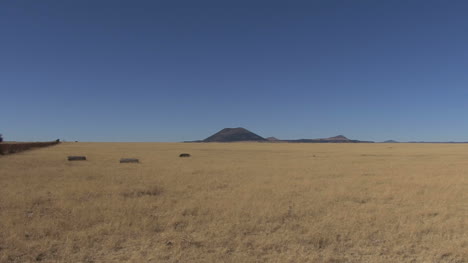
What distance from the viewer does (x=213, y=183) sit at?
56.0 ft

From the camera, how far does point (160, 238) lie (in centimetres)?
798

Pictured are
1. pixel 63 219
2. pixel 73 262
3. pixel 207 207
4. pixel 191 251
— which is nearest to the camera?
pixel 73 262

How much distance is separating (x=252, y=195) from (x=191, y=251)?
21.8 feet

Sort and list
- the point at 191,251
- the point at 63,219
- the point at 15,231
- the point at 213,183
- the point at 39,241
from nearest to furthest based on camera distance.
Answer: the point at 191,251, the point at 39,241, the point at 15,231, the point at 63,219, the point at 213,183

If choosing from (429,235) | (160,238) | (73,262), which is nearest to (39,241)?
(73,262)

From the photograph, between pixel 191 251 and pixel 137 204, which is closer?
pixel 191 251

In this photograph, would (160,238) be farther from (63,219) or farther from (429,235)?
(429,235)

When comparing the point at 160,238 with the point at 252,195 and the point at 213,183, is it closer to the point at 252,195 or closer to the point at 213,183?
the point at 252,195

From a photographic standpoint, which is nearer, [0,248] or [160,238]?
[0,248]

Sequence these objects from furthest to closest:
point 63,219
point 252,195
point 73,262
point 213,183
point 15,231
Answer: point 213,183
point 252,195
point 63,219
point 15,231
point 73,262

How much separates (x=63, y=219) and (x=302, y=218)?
6740 millimetres

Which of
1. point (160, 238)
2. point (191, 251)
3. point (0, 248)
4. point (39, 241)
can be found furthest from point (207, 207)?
point (0, 248)

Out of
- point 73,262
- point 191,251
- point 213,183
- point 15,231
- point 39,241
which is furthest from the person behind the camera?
point 213,183

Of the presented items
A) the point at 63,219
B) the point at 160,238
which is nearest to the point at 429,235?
the point at 160,238
